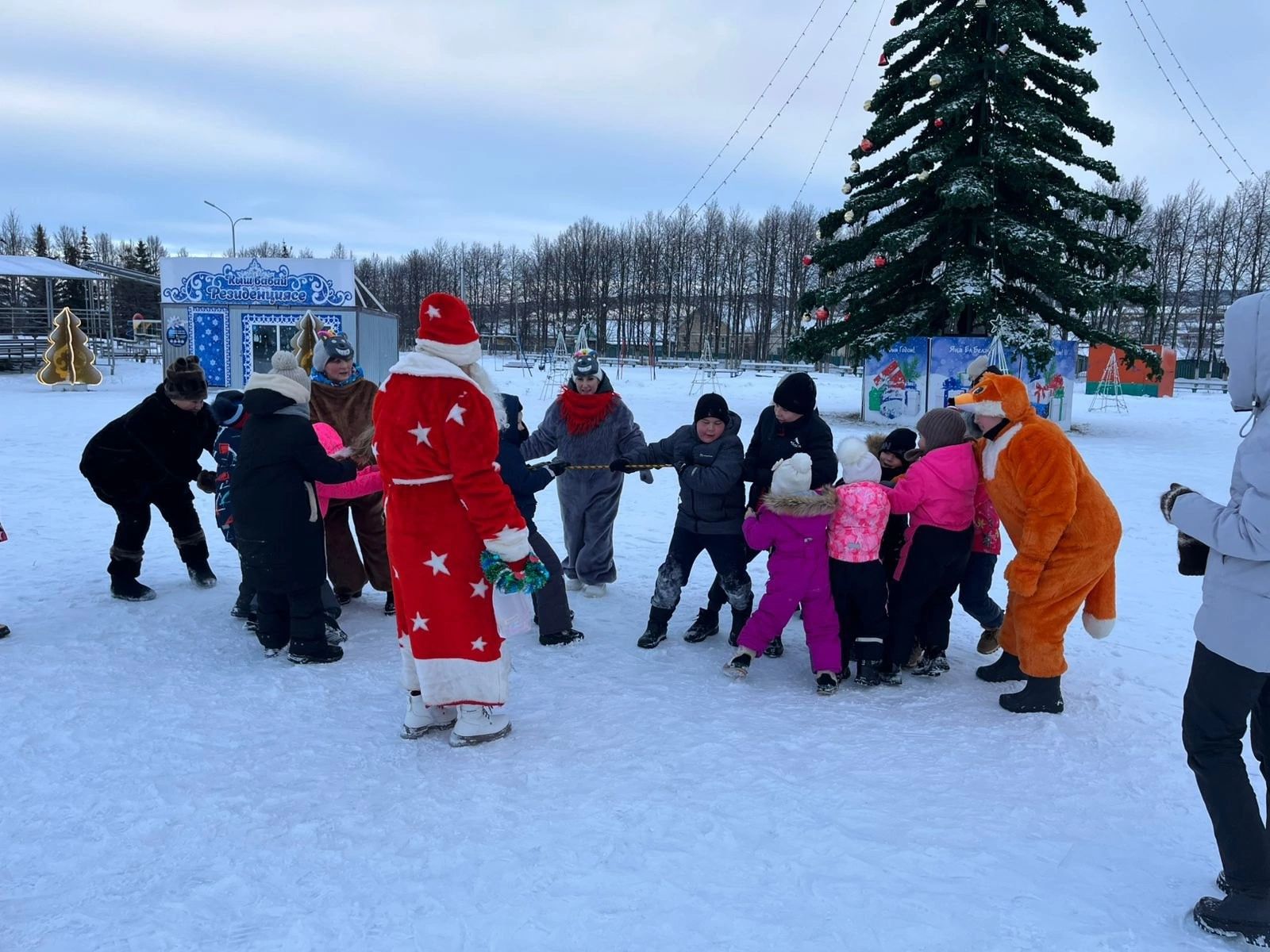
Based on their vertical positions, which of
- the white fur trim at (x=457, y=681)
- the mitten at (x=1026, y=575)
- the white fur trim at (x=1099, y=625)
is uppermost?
the mitten at (x=1026, y=575)

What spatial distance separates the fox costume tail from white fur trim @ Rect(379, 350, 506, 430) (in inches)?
117

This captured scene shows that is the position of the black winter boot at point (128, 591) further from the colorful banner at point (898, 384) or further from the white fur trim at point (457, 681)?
the colorful banner at point (898, 384)

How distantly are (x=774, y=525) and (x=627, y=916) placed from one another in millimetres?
2283

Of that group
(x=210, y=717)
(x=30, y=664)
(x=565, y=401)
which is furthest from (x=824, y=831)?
(x=30, y=664)

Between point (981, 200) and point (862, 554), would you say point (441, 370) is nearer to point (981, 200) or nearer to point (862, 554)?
point (862, 554)

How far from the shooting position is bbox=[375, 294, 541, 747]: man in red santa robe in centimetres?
347

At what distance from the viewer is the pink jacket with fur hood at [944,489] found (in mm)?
4281

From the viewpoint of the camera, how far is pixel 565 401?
5.92m

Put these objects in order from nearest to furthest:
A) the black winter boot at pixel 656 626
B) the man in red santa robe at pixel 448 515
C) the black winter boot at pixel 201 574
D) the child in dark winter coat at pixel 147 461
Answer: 1. the man in red santa robe at pixel 448 515
2. the black winter boot at pixel 656 626
3. the child in dark winter coat at pixel 147 461
4. the black winter boot at pixel 201 574

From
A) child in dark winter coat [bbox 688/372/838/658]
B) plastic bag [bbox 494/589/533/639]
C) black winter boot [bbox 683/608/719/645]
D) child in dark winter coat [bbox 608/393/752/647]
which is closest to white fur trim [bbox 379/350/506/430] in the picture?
plastic bag [bbox 494/589/533/639]

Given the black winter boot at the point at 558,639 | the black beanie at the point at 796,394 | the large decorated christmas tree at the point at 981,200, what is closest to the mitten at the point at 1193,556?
the black beanie at the point at 796,394

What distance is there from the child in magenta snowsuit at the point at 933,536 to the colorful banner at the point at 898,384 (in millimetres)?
13780

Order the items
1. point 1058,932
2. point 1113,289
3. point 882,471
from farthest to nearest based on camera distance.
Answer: point 1113,289, point 882,471, point 1058,932

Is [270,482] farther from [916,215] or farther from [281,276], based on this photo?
[281,276]
